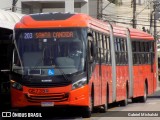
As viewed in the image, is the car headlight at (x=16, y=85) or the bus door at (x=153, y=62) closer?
the car headlight at (x=16, y=85)

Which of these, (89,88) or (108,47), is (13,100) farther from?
(108,47)

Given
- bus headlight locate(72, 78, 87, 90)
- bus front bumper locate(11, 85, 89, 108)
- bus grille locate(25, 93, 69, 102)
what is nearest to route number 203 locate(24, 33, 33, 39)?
bus front bumper locate(11, 85, 89, 108)

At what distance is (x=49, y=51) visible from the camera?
705 inches

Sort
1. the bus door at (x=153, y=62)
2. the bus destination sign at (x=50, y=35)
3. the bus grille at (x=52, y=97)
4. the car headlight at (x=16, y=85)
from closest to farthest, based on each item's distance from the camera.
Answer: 1. the bus grille at (x=52, y=97)
2. the car headlight at (x=16, y=85)
3. the bus destination sign at (x=50, y=35)
4. the bus door at (x=153, y=62)

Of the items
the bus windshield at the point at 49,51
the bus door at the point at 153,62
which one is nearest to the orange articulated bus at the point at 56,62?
the bus windshield at the point at 49,51

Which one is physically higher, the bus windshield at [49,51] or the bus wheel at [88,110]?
the bus windshield at [49,51]

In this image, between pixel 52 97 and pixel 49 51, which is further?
pixel 49 51

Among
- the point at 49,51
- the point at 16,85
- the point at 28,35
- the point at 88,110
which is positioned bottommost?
the point at 88,110

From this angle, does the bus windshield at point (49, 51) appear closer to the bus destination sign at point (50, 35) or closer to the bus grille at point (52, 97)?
the bus destination sign at point (50, 35)

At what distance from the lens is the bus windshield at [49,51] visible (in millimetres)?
17719

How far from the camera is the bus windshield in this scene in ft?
58.1

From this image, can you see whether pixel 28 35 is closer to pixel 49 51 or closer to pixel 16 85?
pixel 49 51

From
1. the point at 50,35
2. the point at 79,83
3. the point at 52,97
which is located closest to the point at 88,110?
the point at 79,83

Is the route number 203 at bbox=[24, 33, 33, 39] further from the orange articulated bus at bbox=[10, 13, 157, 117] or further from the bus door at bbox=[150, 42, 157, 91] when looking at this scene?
the bus door at bbox=[150, 42, 157, 91]
